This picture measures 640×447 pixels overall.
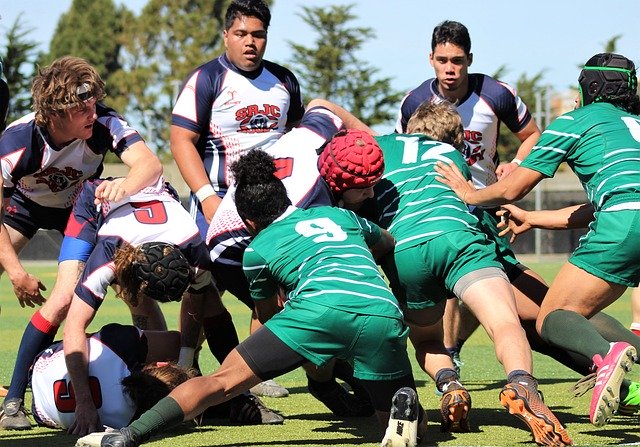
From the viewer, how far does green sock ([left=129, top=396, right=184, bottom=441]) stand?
185 inches

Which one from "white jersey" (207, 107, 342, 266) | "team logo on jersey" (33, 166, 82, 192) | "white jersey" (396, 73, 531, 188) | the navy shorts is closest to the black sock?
"white jersey" (207, 107, 342, 266)

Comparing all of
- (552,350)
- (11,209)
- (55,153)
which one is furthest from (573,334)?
(11,209)

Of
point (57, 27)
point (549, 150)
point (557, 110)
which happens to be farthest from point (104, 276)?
point (57, 27)

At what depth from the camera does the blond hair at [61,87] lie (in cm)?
608

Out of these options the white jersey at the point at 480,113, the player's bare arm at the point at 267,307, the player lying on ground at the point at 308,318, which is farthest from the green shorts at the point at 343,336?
the white jersey at the point at 480,113

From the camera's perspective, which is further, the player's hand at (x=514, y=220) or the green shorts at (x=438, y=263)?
the player's hand at (x=514, y=220)

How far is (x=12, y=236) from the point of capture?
7.48 m

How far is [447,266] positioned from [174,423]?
1.61 m

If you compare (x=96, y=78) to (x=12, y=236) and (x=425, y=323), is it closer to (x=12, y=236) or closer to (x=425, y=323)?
(x=12, y=236)

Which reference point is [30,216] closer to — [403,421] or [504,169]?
[504,169]

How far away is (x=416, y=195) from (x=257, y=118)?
1822 millimetres

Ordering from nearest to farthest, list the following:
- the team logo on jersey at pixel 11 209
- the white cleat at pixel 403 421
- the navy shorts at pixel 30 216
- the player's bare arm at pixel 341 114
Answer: the white cleat at pixel 403 421 → the player's bare arm at pixel 341 114 → the navy shorts at pixel 30 216 → the team logo on jersey at pixel 11 209

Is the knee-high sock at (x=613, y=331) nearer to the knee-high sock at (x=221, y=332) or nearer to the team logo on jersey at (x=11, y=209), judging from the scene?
the knee-high sock at (x=221, y=332)

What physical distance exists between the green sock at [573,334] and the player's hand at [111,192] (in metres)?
2.26
